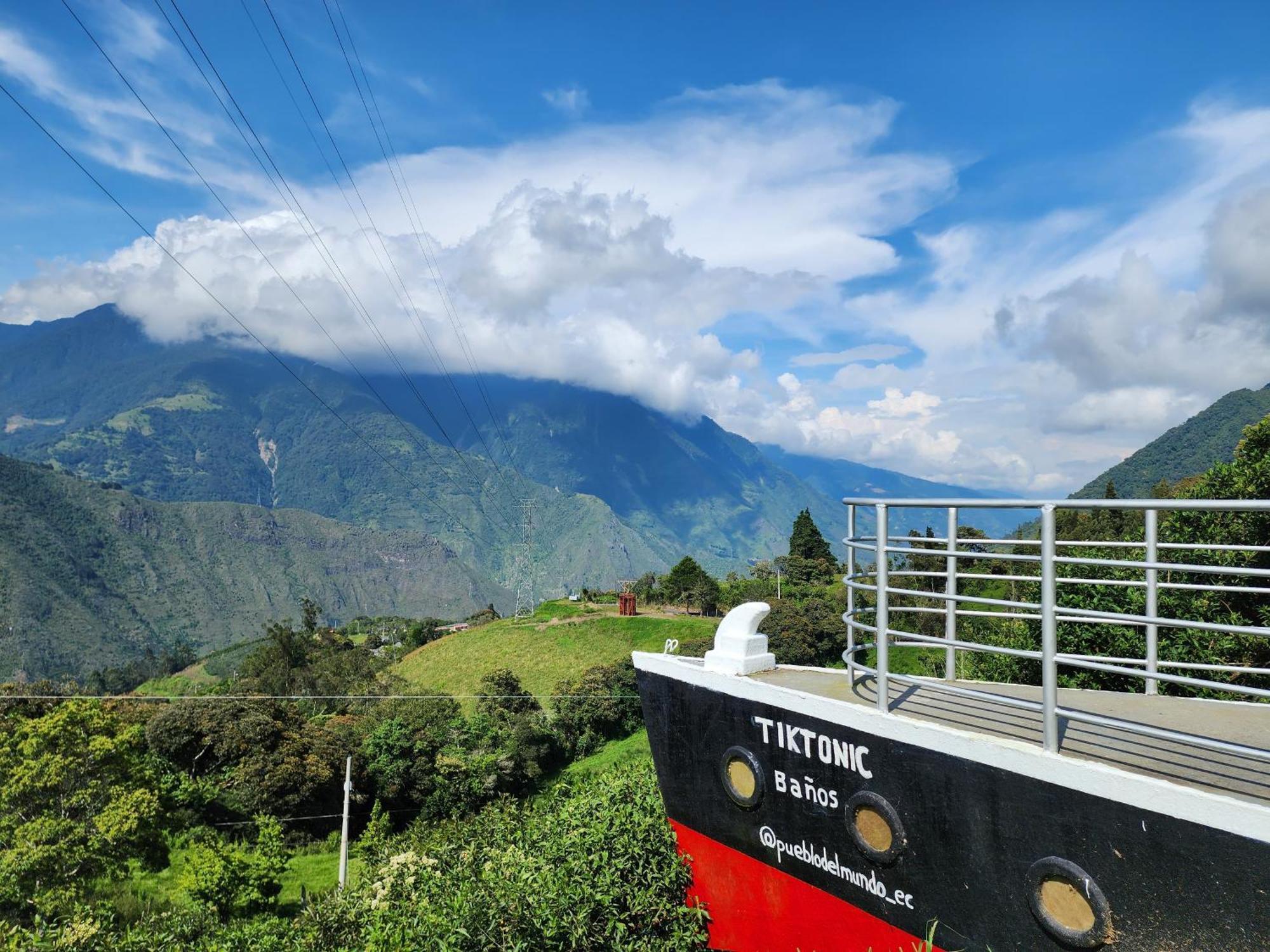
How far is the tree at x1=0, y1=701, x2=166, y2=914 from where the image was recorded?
716 inches

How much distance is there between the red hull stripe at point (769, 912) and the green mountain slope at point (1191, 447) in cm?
12379

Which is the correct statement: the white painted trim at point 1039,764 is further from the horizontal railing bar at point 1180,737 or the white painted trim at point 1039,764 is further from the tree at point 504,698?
the tree at point 504,698

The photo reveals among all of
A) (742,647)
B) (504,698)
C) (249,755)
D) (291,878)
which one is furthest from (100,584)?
(742,647)

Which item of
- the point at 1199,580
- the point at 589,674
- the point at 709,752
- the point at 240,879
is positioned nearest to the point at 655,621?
the point at 589,674

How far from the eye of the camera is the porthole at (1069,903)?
3.24 metres

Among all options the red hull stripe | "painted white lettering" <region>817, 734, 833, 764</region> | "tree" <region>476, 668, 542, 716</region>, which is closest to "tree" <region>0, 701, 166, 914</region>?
"tree" <region>476, 668, 542, 716</region>

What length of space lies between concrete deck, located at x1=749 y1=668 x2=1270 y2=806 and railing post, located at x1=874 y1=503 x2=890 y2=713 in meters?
0.20

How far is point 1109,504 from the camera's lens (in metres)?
3.17

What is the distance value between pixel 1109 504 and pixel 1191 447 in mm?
157378

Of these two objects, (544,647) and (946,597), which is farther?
(544,647)

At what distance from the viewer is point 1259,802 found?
2961mm

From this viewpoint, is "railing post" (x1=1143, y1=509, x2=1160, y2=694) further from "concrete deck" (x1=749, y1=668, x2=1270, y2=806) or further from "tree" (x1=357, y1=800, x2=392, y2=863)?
"tree" (x1=357, y1=800, x2=392, y2=863)

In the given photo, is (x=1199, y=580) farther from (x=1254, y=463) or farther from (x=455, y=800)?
(x=455, y=800)

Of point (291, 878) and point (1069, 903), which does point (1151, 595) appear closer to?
point (1069, 903)
